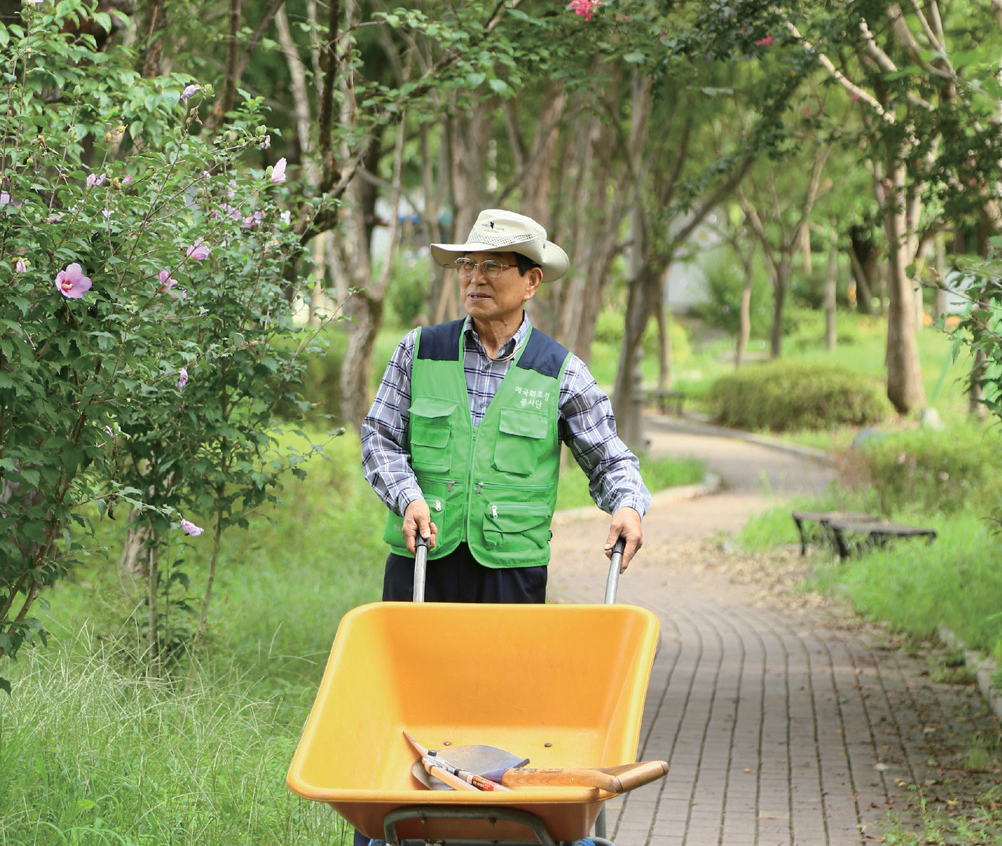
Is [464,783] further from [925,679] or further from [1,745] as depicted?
[925,679]

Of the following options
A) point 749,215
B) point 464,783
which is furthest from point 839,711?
point 749,215

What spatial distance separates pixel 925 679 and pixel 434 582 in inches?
174

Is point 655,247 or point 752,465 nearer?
point 655,247

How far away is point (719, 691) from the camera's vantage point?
683 cm

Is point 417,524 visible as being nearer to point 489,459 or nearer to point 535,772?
point 489,459

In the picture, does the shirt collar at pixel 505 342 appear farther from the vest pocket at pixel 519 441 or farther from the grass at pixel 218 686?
the grass at pixel 218 686

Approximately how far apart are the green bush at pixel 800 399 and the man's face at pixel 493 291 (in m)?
19.9

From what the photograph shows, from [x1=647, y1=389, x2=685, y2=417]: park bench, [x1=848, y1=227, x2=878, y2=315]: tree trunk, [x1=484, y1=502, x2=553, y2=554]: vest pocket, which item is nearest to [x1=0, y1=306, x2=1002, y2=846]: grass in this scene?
[x1=484, y1=502, x2=553, y2=554]: vest pocket

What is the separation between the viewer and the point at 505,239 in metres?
3.49

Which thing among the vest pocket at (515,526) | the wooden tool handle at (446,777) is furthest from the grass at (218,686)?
the vest pocket at (515,526)

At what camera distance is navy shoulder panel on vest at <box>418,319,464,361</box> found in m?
3.59

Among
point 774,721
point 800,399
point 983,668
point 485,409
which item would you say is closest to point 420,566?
point 485,409

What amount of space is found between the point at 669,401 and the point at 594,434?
2449 cm

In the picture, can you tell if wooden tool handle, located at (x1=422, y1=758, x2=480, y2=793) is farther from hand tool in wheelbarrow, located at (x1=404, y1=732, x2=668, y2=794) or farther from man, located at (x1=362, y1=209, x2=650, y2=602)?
man, located at (x1=362, y1=209, x2=650, y2=602)
